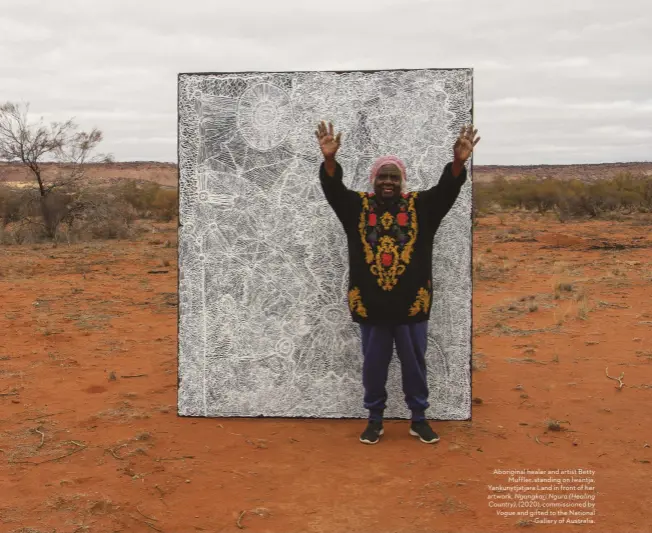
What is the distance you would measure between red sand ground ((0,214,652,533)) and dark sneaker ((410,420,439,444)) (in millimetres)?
43

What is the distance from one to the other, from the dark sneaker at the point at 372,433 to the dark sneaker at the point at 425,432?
249 millimetres

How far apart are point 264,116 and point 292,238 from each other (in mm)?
883

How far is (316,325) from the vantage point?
4.84 m

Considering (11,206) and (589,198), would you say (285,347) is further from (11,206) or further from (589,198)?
(589,198)

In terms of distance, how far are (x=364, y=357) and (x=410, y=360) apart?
0.30 meters

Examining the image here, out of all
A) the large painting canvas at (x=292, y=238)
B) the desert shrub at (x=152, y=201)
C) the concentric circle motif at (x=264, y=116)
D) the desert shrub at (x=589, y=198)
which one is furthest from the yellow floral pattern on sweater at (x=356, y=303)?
the desert shrub at (x=152, y=201)

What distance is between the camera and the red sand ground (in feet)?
11.8

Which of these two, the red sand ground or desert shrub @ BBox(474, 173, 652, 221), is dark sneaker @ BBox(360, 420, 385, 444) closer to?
the red sand ground

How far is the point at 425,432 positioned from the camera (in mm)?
4516

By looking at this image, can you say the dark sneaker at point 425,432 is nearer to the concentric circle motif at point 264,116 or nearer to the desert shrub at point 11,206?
the concentric circle motif at point 264,116

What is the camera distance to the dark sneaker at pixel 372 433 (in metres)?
4.50

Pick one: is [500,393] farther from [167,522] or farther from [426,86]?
[167,522]

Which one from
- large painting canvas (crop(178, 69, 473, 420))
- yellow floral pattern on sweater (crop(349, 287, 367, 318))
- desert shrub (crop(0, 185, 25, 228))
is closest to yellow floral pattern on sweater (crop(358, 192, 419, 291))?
yellow floral pattern on sweater (crop(349, 287, 367, 318))

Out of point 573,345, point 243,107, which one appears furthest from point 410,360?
point 573,345
